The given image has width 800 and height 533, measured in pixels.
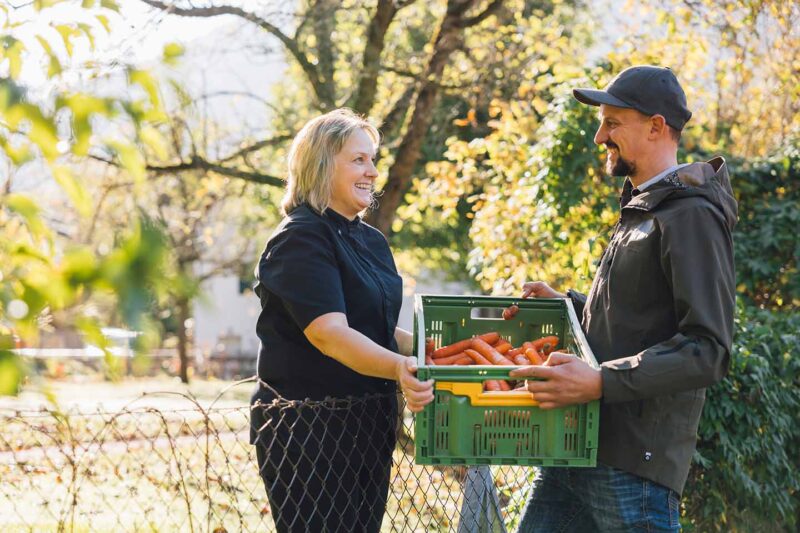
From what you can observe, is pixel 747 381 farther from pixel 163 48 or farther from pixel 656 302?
pixel 163 48

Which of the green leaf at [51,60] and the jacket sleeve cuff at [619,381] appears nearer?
the green leaf at [51,60]

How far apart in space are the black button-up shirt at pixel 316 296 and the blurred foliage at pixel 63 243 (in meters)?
1.75

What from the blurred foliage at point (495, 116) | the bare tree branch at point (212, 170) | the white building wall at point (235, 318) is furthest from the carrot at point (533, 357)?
the white building wall at point (235, 318)

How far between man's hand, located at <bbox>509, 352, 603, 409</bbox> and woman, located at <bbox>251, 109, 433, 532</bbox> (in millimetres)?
559

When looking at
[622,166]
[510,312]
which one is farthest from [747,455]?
[622,166]

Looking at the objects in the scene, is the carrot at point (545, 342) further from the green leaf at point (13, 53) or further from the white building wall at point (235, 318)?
the white building wall at point (235, 318)

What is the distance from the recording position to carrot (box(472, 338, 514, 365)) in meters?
3.27

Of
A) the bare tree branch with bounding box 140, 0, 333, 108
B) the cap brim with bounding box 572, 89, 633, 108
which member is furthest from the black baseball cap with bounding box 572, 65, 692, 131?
the bare tree branch with bounding box 140, 0, 333, 108

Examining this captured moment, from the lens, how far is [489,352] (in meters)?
3.31

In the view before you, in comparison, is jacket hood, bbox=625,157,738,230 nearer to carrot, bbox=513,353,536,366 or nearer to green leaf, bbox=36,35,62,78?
carrot, bbox=513,353,536,366

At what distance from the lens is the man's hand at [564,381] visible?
9.43 feet

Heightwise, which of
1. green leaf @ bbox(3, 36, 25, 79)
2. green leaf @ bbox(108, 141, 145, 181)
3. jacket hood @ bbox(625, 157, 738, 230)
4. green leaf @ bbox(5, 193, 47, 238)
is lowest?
jacket hood @ bbox(625, 157, 738, 230)

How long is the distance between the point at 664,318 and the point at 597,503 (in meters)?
0.66

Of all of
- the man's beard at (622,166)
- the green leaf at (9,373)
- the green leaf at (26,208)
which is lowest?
the green leaf at (9,373)
